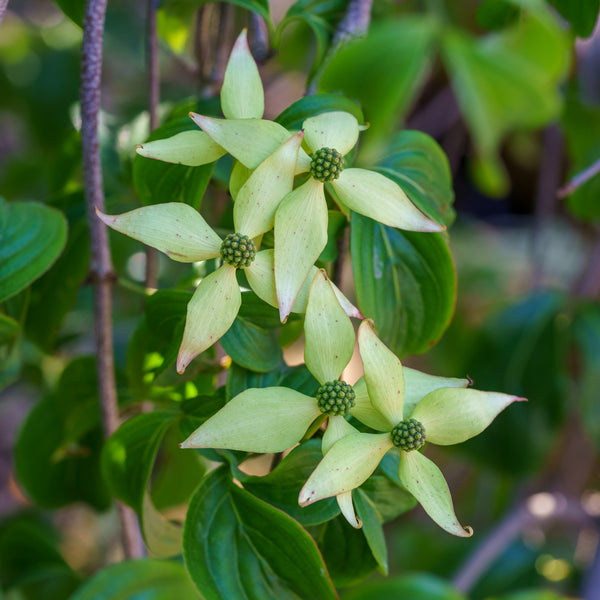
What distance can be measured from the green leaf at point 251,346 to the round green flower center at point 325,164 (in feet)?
0.23

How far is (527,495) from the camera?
0.85 m

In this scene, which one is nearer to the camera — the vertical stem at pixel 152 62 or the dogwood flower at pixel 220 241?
the dogwood flower at pixel 220 241

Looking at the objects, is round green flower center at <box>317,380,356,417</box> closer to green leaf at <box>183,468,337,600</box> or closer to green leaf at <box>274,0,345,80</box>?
green leaf at <box>183,468,337,600</box>

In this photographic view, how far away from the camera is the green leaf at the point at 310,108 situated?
0.30 m

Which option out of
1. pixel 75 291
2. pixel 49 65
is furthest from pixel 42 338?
pixel 49 65

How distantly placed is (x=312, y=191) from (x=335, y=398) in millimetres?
83

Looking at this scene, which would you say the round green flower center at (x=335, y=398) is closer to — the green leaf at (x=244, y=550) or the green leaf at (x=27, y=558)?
the green leaf at (x=244, y=550)

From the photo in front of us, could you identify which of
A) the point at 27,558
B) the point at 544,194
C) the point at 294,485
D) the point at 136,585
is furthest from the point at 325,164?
the point at 544,194

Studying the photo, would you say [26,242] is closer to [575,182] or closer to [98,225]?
[98,225]

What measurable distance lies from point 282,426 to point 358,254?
96 millimetres

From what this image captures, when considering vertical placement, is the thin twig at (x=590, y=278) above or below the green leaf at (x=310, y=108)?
below

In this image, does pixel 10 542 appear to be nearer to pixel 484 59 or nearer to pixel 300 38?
pixel 300 38

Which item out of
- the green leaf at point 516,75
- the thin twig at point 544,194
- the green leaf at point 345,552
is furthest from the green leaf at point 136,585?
the thin twig at point 544,194

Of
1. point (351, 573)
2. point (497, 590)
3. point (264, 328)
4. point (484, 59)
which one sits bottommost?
point (497, 590)
